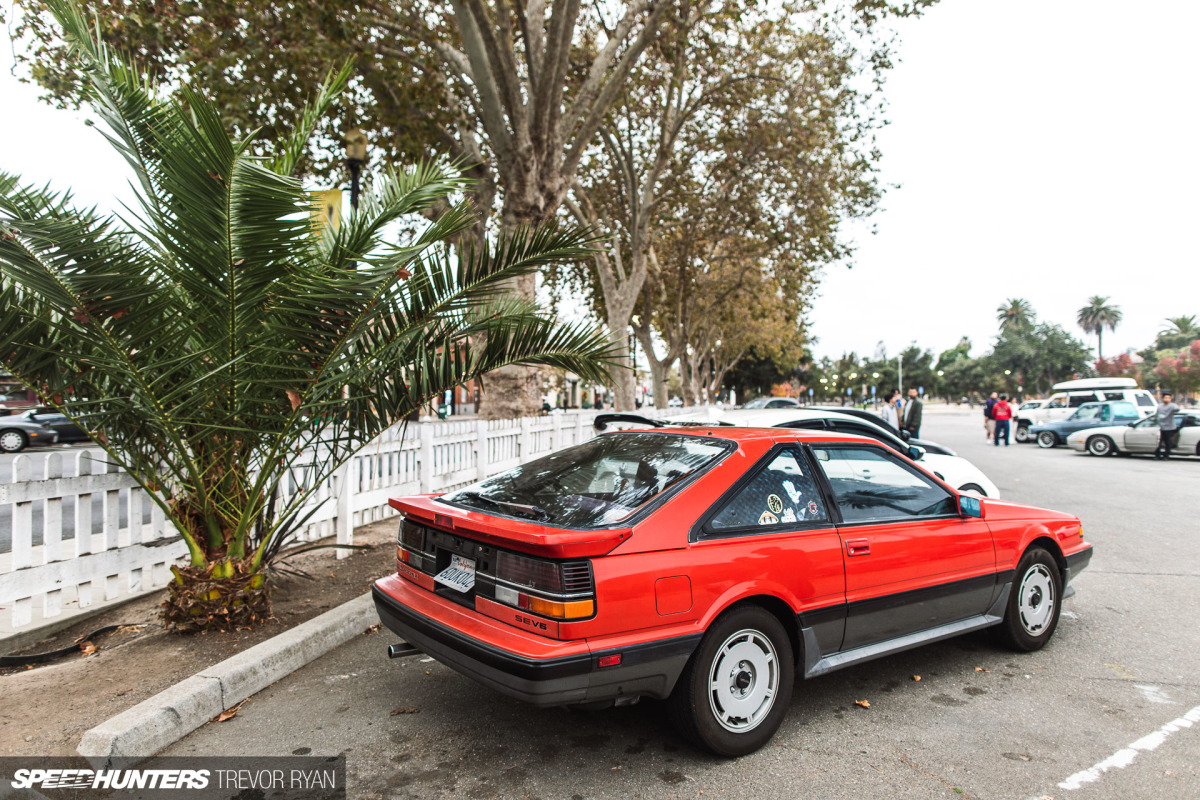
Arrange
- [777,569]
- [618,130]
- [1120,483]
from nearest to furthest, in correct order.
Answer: [777,569] < [1120,483] < [618,130]

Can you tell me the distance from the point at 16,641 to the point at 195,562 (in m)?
1.12

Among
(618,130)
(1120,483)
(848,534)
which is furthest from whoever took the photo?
(618,130)

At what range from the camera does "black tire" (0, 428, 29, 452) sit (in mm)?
19969

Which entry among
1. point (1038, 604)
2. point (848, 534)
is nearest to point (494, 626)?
point (848, 534)

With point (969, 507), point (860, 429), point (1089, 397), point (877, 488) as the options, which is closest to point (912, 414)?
point (860, 429)

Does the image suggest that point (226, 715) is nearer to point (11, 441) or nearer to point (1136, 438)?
point (11, 441)

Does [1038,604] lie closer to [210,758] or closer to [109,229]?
[210,758]

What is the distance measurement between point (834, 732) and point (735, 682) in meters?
Result: 0.68

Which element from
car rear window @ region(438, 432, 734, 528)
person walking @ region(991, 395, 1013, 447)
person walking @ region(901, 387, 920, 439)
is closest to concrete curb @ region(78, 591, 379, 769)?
car rear window @ region(438, 432, 734, 528)

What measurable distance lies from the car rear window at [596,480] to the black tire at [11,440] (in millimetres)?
22400

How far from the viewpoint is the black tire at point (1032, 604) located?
443 centimetres

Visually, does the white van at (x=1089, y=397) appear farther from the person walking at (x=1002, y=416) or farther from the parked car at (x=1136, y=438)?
the parked car at (x=1136, y=438)

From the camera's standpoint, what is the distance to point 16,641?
14.4 feet

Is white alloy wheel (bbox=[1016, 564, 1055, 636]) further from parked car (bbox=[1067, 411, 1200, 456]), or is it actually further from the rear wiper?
parked car (bbox=[1067, 411, 1200, 456])
